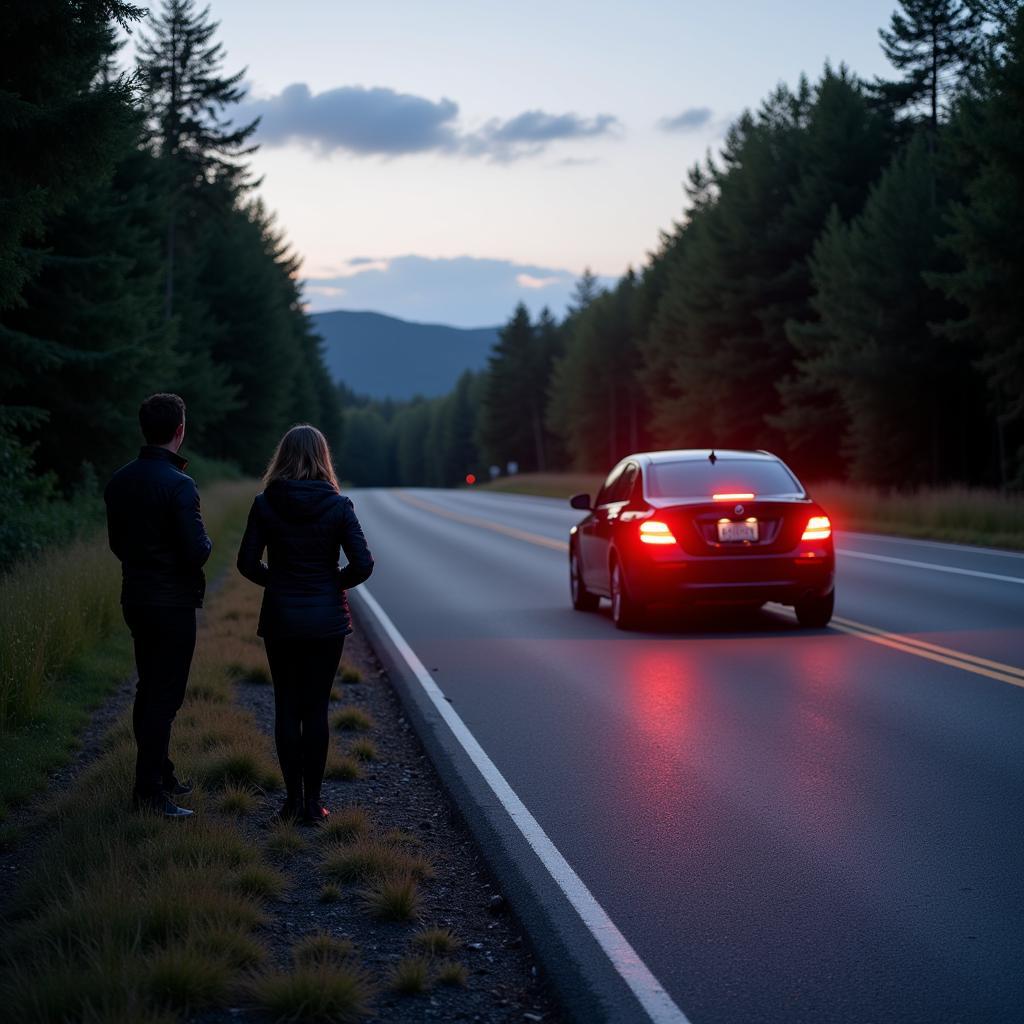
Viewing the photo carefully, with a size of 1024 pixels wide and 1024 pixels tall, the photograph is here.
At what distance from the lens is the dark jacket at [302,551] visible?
6.70 meters

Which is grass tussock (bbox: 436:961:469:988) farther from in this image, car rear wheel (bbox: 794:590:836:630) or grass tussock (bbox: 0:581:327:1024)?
car rear wheel (bbox: 794:590:836:630)

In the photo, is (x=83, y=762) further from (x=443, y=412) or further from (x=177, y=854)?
(x=443, y=412)

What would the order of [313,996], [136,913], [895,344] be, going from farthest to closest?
[895,344] → [136,913] → [313,996]

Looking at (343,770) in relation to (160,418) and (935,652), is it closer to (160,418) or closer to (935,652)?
(160,418)

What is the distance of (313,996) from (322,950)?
534 mm

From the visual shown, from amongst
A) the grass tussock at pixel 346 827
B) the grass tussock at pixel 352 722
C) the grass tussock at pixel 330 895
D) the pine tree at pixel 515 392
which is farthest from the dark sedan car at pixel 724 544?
the pine tree at pixel 515 392

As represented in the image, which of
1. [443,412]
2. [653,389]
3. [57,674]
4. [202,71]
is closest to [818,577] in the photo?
[57,674]

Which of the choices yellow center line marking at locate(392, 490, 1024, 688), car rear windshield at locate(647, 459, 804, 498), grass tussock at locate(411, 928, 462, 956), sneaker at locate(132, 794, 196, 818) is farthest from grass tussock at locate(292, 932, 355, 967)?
car rear windshield at locate(647, 459, 804, 498)

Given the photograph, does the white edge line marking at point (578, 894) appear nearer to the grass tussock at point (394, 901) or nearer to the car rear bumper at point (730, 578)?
the grass tussock at point (394, 901)

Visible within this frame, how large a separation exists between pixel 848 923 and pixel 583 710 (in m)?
4.58

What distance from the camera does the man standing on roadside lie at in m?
6.58

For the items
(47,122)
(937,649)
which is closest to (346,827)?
(47,122)

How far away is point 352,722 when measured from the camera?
30.9ft

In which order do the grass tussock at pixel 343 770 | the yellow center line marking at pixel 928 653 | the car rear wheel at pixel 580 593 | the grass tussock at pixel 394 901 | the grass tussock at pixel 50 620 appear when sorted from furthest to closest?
the car rear wheel at pixel 580 593, the yellow center line marking at pixel 928 653, the grass tussock at pixel 50 620, the grass tussock at pixel 343 770, the grass tussock at pixel 394 901
